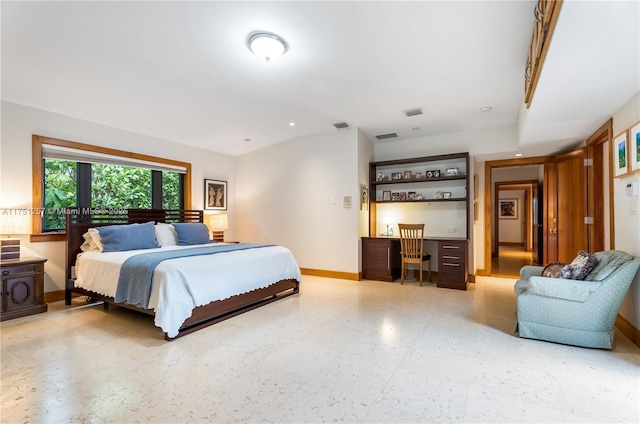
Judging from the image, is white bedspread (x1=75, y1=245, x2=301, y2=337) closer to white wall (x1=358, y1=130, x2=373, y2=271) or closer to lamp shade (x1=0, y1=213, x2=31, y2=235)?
lamp shade (x1=0, y1=213, x2=31, y2=235)

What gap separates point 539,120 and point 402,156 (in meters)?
2.62

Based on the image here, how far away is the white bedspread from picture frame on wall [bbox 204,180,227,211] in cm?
239

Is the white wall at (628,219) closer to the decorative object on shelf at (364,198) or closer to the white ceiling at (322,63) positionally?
the white ceiling at (322,63)

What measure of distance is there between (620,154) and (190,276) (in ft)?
14.3

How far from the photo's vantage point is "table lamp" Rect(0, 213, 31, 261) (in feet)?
11.3

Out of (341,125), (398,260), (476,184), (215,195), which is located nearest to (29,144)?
(215,195)

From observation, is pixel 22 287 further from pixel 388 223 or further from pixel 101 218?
pixel 388 223

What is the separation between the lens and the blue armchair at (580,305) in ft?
8.54

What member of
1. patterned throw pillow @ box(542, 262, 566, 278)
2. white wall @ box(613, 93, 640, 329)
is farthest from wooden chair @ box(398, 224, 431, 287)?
white wall @ box(613, 93, 640, 329)

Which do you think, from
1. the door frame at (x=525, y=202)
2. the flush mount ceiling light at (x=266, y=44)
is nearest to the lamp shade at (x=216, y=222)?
the flush mount ceiling light at (x=266, y=44)

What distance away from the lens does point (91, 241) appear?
13.5ft

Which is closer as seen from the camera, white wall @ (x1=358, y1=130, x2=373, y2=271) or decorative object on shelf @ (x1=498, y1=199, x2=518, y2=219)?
white wall @ (x1=358, y1=130, x2=373, y2=271)

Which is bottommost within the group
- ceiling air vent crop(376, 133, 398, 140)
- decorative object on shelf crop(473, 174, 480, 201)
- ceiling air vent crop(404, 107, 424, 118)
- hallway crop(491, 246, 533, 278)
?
hallway crop(491, 246, 533, 278)

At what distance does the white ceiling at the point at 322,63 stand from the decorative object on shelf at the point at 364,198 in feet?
4.35
